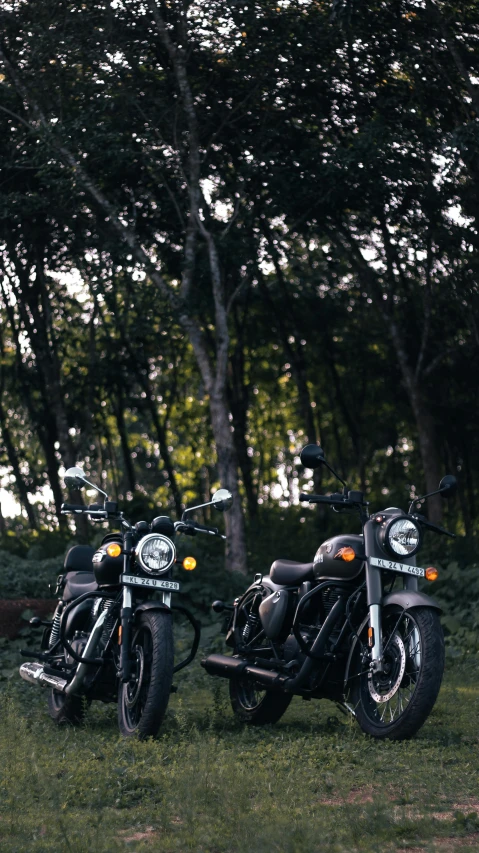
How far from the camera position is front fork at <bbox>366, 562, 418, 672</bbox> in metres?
6.14

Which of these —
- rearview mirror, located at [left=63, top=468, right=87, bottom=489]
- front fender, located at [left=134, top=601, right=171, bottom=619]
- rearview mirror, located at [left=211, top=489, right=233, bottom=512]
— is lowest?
front fender, located at [left=134, top=601, right=171, bottom=619]

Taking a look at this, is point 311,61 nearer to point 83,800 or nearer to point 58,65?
point 58,65

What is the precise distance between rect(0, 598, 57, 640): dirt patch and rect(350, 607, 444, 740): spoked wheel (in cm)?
515

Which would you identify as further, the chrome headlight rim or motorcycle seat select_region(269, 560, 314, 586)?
motorcycle seat select_region(269, 560, 314, 586)

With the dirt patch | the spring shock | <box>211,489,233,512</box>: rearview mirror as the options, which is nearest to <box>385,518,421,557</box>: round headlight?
<box>211,489,233,512</box>: rearview mirror

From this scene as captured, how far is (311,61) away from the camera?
16484 millimetres

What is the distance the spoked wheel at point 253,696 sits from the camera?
23.4 feet

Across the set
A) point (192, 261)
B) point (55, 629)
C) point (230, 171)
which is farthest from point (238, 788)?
point (230, 171)

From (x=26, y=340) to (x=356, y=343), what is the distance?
23.2ft

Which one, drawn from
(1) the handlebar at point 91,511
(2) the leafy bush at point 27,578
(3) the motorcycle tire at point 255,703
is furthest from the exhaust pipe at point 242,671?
(2) the leafy bush at point 27,578

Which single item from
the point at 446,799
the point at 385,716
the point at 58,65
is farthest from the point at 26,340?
the point at 446,799

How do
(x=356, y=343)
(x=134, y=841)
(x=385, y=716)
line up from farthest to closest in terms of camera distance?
(x=356, y=343) → (x=385, y=716) → (x=134, y=841)

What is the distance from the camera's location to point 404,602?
6078 mm

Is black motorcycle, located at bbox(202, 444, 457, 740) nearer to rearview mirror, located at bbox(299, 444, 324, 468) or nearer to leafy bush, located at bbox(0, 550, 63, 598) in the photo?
rearview mirror, located at bbox(299, 444, 324, 468)
